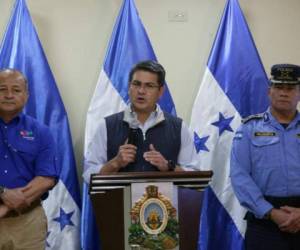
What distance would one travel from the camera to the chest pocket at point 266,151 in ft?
7.59

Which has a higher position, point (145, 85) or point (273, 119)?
point (145, 85)

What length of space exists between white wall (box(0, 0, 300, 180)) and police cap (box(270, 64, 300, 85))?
0.74 m

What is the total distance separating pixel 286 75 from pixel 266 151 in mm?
420

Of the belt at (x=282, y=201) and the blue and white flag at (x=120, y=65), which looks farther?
the blue and white flag at (x=120, y=65)

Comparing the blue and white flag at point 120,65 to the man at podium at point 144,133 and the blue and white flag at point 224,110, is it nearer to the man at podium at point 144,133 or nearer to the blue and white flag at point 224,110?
the blue and white flag at point 224,110

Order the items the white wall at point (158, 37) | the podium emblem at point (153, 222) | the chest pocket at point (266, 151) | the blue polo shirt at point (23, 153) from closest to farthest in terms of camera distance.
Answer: the podium emblem at point (153, 222) < the blue polo shirt at point (23, 153) < the chest pocket at point (266, 151) < the white wall at point (158, 37)

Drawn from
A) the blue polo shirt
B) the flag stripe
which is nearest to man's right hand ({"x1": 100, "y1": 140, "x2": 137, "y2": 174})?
the blue polo shirt

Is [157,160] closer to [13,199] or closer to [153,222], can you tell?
[153,222]

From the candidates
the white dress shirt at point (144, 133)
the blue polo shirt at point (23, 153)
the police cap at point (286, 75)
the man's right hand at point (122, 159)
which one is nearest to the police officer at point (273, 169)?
the police cap at point (286, 75)

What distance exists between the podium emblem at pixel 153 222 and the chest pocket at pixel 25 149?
2.40ft

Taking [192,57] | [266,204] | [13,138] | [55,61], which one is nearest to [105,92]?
[55,61]

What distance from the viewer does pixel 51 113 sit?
2811 millimetres

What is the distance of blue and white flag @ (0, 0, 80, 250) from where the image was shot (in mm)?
2748

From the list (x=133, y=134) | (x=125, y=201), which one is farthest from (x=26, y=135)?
(x=125, y=201)
